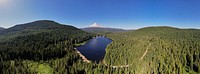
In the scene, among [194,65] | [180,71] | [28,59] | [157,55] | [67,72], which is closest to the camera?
[180,71]

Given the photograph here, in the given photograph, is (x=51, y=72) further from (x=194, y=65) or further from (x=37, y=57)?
(x=194, y=65)

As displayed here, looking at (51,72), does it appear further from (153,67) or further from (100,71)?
(153,67)

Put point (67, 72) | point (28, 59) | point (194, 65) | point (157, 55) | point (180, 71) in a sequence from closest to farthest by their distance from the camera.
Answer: point (180, 71) < point (67, 72) < point (194, 65) < point (157, 55) < point (28, 59)

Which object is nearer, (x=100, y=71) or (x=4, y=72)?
(x=4, y=72)

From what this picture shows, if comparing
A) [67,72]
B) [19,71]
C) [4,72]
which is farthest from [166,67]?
[4,72]

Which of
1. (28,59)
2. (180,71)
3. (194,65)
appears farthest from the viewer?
(28,59)

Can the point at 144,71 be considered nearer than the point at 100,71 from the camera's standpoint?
Yes

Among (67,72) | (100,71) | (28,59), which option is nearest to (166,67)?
(100,71)

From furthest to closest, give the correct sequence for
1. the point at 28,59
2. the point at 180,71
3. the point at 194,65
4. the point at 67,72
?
the point at 28,59
the point at 194,65
the point at 67,72
the point at 180,71
